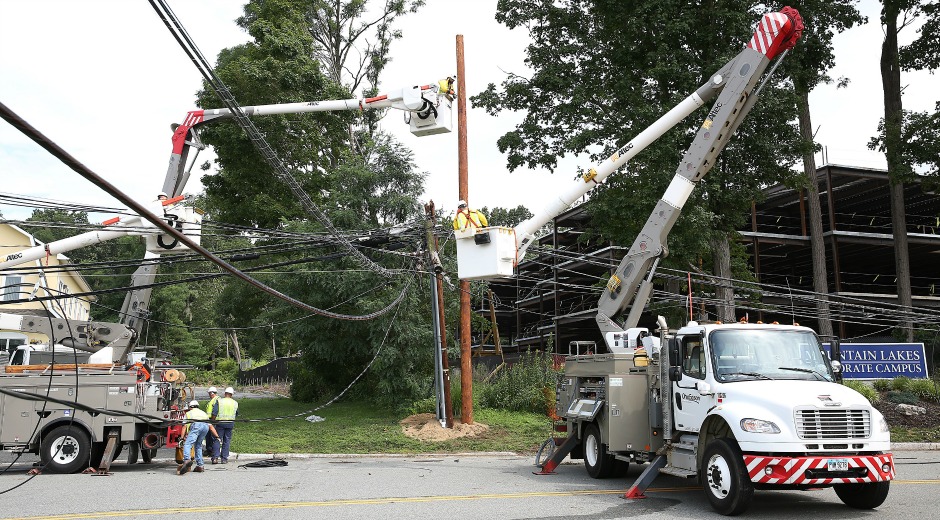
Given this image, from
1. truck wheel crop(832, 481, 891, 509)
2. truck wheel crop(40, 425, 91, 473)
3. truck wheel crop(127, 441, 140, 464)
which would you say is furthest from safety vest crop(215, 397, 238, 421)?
truck wheel crop(832, 481, 891, 509)

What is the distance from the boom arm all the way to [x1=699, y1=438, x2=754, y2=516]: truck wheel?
4451mm

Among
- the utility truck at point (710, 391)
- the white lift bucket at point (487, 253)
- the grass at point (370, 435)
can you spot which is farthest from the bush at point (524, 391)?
the white lift bucket at point (487, 253)

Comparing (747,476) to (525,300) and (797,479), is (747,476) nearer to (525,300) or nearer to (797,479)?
(797,479)

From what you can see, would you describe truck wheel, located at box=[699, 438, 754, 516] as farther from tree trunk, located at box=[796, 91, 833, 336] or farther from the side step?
tree trunk, located at box=[796, 91, 833, 336]

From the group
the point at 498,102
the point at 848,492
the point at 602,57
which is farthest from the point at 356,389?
the point at 848,492

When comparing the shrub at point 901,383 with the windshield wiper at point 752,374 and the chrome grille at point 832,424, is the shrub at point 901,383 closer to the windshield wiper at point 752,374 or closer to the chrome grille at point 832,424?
the windshield wiper at point 752,374

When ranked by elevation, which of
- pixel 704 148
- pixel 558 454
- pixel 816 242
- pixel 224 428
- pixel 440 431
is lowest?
pixel 440 431

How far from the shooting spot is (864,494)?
9906mm

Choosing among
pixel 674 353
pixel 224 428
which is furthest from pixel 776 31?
pixel 224 428

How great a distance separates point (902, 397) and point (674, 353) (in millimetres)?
15867

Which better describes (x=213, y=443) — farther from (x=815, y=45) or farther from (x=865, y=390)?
(x=815, y=45)

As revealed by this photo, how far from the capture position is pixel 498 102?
83.1 feet

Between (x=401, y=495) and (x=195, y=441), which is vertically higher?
(x=195, y=441)

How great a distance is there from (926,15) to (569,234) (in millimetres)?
21377
